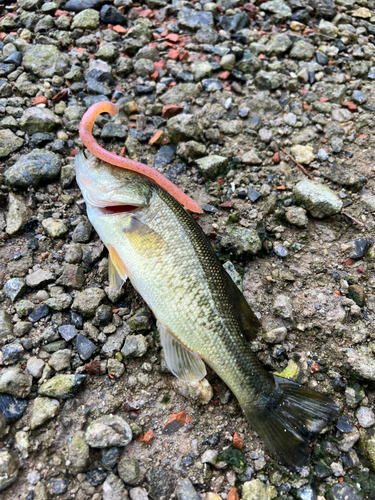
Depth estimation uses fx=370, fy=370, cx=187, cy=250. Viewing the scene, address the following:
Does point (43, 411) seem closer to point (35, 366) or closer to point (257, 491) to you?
point (35, 366)

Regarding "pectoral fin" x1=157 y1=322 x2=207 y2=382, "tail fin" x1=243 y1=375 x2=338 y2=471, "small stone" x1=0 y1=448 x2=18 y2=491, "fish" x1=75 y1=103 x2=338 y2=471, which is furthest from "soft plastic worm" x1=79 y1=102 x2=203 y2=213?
"small stone" x1=0 y1=448 x2=18 y2=491

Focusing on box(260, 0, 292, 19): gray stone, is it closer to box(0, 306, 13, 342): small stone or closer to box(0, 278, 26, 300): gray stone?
box(0, 278, 26, 300): gray stone

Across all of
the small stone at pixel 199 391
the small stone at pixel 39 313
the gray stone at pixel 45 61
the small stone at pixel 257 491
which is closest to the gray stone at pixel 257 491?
the small stone at pixel 257 491

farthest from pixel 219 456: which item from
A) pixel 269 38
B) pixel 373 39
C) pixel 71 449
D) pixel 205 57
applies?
pixel 373 39

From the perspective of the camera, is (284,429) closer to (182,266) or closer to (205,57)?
(182,266)

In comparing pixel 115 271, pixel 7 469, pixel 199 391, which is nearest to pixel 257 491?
pixel 199 391

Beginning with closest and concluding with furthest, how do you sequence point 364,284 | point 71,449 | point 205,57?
1. point 71,449
2. point 364,284
3. point 205,57
